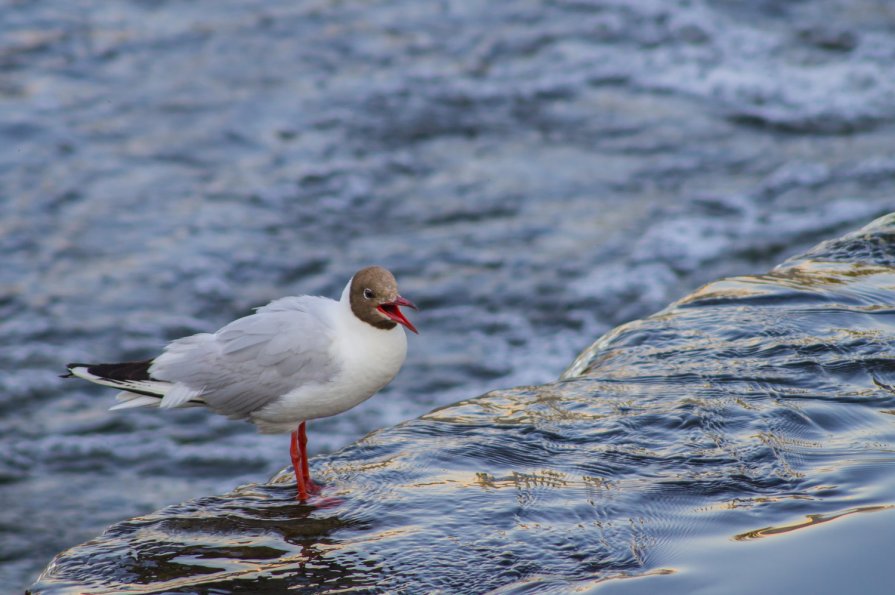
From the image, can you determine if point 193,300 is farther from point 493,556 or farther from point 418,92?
point 493,556

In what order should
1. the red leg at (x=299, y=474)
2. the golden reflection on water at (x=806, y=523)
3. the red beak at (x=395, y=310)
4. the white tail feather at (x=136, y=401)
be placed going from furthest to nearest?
the white tail feather at (x=136, y=401)
the red beak at (x=395, y=310)
the red leg at (x=299, y=474)
the golden reflection on water at (x=806, y=523)

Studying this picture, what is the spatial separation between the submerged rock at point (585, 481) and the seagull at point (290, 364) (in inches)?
10.3

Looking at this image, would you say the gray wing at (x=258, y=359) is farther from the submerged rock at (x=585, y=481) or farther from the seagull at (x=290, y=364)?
the submerged rock at (x=585, y=481)

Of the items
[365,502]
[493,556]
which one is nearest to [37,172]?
[365,502]

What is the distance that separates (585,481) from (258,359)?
4.58ft

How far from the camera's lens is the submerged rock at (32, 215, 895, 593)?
3.43 meters

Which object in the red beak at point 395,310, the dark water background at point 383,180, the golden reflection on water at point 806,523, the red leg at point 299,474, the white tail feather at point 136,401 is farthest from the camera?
the dark water background at point 383,180

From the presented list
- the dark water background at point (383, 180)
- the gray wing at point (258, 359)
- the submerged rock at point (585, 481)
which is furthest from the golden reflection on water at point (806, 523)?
the dark water background at point (383, 180)

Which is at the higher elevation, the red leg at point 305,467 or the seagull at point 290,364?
the seagull at point 290,364

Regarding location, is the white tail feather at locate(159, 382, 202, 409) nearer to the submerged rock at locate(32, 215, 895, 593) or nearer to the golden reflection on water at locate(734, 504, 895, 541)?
the submerged rock at locate(32, 215, 895, 593)

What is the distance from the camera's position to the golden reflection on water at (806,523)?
3.39 m

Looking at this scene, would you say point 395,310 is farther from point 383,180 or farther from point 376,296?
point 383,180

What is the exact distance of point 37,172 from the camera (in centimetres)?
1030

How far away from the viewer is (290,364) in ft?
14.1
